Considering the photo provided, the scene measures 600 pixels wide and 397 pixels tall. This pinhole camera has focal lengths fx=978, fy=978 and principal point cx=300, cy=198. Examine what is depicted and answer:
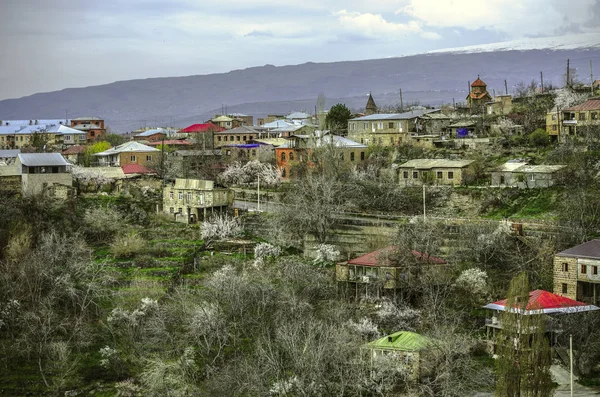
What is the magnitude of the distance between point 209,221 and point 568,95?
2785 centimetres

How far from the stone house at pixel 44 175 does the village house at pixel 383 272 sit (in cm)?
2055

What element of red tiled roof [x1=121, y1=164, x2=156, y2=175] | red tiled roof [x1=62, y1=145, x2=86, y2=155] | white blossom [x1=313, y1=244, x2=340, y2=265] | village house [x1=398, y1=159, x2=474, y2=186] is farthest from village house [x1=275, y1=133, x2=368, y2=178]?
red tiled roof [x1=62, y1=145, x2=86, y2=155]

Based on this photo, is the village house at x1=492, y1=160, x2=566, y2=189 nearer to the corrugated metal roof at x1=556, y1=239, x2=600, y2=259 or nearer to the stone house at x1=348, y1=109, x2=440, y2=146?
the corrugated metal roof at x1=556, y1=239, x2=600, y2=259

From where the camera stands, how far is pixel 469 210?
51.0 m

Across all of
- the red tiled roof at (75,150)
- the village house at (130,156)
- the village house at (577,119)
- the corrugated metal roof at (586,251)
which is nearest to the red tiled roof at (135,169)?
the village house at (130,156)

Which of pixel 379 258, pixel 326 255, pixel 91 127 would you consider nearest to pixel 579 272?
pixel 379 258

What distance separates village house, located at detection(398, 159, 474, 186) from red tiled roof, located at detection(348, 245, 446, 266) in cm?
1148

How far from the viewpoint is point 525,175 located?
51.7 meters

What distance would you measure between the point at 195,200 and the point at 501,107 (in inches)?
1013

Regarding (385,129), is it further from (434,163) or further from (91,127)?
(91,127)

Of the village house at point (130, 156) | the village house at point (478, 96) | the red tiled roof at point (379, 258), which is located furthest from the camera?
the village house at point (478, 96)

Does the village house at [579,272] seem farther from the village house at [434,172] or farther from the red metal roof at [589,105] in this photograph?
the red metal roof at [589,105]

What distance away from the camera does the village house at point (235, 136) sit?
78500 millimetres

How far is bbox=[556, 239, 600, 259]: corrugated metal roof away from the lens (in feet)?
131
